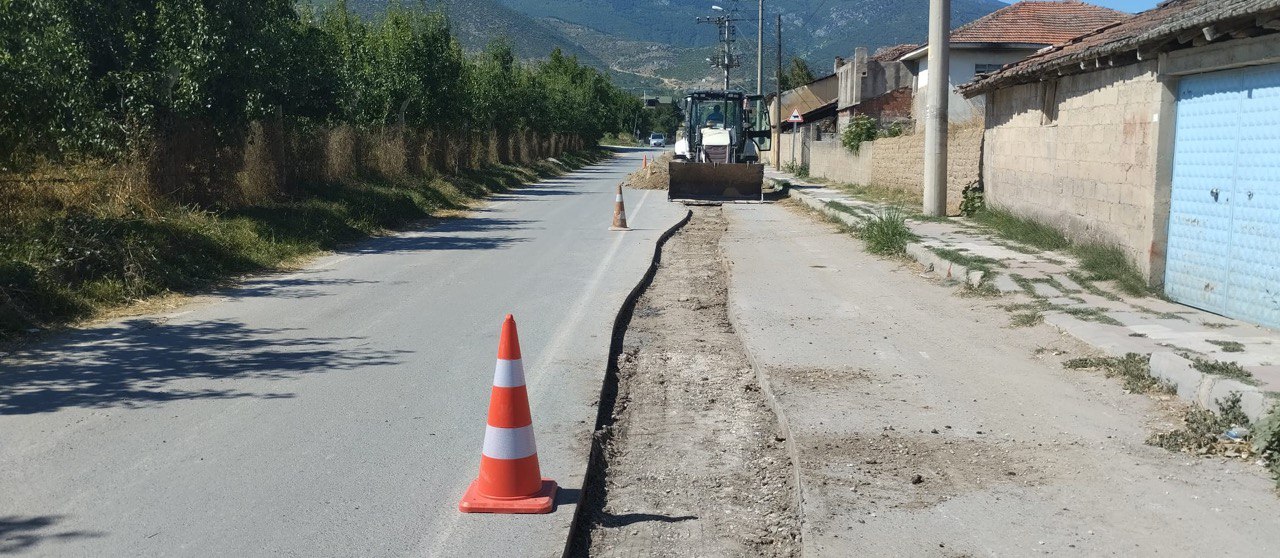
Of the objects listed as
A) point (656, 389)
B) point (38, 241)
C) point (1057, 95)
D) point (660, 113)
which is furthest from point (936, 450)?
point (660, 113)

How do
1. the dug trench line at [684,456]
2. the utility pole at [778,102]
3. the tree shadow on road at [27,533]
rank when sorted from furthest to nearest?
the utility pole at [778,102], the dug trench line at [684,456], the tree shadow on road at [27,533]

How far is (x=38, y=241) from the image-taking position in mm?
10773

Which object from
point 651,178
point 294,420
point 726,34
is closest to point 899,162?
point 651,178

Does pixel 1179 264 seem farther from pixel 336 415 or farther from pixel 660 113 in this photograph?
pixel 660 113

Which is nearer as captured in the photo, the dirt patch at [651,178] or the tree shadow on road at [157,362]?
the tree shadow on road at [157,362]

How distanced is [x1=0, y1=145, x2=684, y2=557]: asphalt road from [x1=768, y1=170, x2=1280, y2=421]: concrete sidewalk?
373 cm

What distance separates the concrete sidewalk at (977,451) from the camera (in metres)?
4.81

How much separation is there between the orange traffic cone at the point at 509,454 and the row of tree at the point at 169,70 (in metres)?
8.76

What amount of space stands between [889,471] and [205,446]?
3572 millimetres

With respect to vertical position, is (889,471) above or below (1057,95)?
below

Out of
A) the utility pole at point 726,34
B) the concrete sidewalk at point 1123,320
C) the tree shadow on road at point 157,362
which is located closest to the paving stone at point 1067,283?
the concrete sidewalk at point 1123,320

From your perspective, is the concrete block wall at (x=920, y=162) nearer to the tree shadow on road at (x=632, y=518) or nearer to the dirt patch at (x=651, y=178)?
the dirt patch at (x=651, y=178)

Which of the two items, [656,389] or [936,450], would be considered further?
[656,389]

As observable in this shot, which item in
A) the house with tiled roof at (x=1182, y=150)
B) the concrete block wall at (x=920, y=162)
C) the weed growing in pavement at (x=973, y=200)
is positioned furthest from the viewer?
the concrete block wall at (x=920, y=162)
